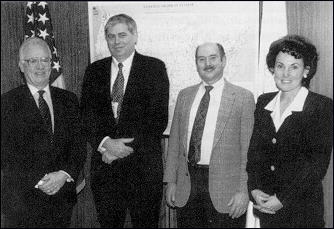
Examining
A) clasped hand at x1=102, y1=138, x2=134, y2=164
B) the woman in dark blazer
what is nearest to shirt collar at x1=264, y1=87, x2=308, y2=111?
the woman in dark blazer

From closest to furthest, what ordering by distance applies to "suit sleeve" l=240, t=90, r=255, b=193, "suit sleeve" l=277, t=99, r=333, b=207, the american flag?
"suit sleeve" l=277, t=99, r=333, b=207 < "suit sleeve" l=240, t=90, r=255, b=193 < the american flag

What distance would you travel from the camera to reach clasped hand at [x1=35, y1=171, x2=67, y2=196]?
5.41 ft

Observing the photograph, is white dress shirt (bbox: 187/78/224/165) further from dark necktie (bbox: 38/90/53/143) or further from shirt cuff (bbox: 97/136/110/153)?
dark necktie (bbox: 38/90/53/143)

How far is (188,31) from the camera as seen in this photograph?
1.77 m

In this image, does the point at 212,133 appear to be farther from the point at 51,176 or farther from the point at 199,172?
the point at 51,176

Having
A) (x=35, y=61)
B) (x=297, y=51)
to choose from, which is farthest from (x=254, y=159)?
(x=35, y=61)

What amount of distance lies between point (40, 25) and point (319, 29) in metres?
1.34

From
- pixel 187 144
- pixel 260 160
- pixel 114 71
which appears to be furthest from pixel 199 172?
pixel 114 71

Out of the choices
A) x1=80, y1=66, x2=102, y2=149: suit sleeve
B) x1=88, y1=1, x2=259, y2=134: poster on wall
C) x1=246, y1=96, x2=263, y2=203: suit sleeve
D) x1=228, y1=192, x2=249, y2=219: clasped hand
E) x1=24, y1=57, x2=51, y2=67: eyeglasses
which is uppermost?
x1=88, y1=1, x2=259, y2=134: poster on wall

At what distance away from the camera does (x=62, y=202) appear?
1688mm

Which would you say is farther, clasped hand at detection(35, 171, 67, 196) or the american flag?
the american flag

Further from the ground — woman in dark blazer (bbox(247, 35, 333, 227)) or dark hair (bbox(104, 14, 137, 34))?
dark hair (bbox(104, 14, 137, 34))

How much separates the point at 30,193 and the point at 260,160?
1024mm

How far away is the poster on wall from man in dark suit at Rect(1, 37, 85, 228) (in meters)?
0.38
